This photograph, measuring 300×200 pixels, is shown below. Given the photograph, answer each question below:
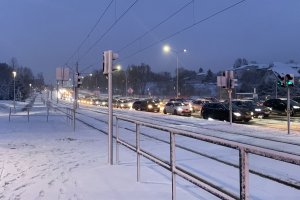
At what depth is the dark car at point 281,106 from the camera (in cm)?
4500

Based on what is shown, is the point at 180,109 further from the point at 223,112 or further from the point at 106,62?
the point at 106,62

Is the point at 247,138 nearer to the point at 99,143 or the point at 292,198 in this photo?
the point at 99,143

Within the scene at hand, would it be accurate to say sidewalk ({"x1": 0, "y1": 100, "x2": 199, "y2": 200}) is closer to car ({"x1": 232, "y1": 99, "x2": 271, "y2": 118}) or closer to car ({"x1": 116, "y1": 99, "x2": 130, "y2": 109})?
car ({"x1": 232, "y1": 99, "x2": 271, "y2": 118})

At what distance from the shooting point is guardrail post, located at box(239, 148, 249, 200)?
15.3ft

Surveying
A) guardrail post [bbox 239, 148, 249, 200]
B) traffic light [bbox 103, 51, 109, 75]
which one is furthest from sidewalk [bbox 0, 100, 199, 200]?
guardrail post [bbox 239, 148, 249, 200]

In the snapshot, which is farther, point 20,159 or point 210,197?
point 20,159

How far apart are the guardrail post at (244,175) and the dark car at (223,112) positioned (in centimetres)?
3212

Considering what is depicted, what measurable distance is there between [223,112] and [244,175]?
109 ft

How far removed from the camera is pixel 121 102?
3231 inches

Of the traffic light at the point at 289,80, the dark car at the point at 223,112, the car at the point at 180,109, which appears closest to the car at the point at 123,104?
the car at the point at 180,109

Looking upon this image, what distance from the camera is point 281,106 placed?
47000mm

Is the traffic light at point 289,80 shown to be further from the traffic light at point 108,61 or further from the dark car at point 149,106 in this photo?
the dark car at point 149,106

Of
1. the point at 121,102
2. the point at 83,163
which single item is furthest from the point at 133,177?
the point at 121,102

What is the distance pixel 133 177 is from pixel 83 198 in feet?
6.66
